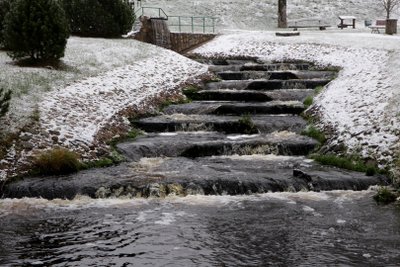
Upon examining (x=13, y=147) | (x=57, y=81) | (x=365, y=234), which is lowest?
(x=365, y=234)

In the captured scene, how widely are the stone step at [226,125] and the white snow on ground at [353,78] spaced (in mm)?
967

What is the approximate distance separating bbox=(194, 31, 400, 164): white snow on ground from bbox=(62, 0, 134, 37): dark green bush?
543cm

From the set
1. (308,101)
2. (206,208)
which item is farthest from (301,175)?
(308,101)

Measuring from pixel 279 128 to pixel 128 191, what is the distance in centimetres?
599

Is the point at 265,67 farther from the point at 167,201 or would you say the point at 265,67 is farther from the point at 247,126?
the point at 167,201

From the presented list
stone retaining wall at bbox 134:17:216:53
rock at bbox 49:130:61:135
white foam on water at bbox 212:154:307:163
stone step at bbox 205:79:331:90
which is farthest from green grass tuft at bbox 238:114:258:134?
stone retaining wall at bbox 134:17:216:53

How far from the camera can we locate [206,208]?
9062 mm

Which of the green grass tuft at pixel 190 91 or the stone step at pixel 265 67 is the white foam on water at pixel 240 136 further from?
the stone step at pixel 265 67

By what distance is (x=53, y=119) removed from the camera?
41.1ft

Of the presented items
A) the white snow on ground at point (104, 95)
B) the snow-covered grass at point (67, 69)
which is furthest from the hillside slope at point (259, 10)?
the white snow on ground at point (104, 95)

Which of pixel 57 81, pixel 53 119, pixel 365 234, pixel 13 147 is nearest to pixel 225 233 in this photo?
pixel 365 234

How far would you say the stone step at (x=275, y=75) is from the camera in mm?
20547

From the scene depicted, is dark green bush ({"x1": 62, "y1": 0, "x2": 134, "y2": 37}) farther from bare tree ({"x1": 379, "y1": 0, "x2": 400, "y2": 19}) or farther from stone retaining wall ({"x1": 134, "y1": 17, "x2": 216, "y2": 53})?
bare tree ({"x1": 379, "y1": 0, "x2": 400, "y2": 19})

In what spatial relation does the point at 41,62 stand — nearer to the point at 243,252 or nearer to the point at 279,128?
the point at 279,128
